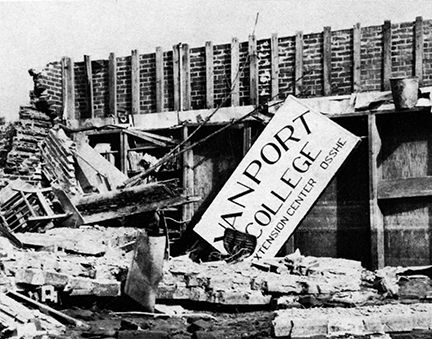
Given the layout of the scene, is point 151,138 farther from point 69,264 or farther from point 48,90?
point 69,264

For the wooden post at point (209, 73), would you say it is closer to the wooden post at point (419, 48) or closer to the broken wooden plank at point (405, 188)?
the broken wooden plank at point (405, 188)

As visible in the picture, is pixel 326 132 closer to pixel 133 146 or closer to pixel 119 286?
pixel 133 146

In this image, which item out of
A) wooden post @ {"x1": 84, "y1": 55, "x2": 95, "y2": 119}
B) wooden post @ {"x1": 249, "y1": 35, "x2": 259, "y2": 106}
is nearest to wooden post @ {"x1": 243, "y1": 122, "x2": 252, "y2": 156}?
wooden post @ {"x1": 249, "y1": 35, "x2": 259, "y2": 106}

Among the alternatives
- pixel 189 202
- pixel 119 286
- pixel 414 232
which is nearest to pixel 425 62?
pixel 414 232

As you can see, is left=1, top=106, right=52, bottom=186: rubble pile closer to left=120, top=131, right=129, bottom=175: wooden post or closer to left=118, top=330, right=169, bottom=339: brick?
left=120, top=131, right=129, bottom=175: wooden post

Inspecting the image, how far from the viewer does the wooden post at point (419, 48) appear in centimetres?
1190

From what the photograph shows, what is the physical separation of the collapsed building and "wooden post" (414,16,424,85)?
17 mm

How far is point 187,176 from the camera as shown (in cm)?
1305

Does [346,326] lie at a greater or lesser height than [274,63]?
lesser

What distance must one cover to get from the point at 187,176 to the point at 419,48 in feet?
14.9

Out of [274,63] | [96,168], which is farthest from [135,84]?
[274,63]

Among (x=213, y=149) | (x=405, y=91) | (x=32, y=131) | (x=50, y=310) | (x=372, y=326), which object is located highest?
(x=405, y=91)

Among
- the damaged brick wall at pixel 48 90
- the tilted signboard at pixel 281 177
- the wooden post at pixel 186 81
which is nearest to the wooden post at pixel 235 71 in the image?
the wooden post at pixel 186 81

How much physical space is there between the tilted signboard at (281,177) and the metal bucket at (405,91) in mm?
962
